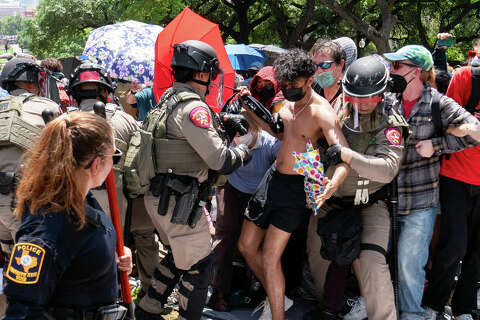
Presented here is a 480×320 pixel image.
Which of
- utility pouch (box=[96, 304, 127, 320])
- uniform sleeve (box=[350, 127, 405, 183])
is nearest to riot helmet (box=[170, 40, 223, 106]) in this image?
uniform sleeve (box=[350, 127, 405, 183])

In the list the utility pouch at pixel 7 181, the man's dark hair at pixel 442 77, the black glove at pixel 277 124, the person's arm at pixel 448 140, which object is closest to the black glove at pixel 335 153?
the black glove at pixel 277 124

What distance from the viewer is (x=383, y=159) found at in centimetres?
339

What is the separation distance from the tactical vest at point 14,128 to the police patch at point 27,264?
2.03 metres

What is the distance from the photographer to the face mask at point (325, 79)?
14.5ft

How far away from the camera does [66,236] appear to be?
1830 mm

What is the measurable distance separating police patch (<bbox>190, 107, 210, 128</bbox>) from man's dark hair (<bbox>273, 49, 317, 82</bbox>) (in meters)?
0.70

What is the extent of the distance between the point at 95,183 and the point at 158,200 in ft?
5.33

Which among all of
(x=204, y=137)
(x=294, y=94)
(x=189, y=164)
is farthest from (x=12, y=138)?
(x=294, y=94)

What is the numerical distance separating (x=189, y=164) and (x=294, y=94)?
3.18ft

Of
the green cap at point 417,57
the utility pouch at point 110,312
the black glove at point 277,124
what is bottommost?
the utility pouch at point 110,312

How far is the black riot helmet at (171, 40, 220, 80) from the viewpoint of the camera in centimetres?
350

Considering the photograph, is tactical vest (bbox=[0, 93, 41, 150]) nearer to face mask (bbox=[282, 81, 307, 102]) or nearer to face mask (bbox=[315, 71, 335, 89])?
face mask (bbox=[282, 81, 307, 102])

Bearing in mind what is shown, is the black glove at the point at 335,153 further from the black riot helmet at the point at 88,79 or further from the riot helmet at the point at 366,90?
the black riot helmet at the point at 88,79

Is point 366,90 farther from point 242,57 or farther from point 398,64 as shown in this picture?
point 242,57
